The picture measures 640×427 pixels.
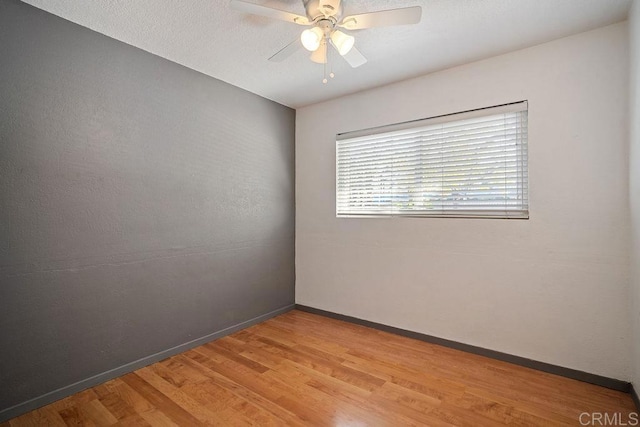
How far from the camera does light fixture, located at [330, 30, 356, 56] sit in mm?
1824

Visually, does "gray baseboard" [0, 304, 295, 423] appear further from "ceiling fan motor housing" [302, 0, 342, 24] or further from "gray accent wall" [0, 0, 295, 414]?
"ceiling fan motor housing" [302, 0, 342, 24]

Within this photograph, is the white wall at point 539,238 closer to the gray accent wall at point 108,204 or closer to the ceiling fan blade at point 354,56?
the ceiling fan blade at point 354,56

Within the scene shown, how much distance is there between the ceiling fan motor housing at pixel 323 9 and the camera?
1671mm

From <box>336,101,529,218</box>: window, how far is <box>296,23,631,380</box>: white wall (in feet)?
0.32

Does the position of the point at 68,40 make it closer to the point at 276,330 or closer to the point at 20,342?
the point at 20,342

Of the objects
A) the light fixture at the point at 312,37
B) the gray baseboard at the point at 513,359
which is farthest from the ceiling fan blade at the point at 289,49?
the gray baseboard at the point at 513,359

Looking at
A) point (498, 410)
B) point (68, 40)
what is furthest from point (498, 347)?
point (68, 40)

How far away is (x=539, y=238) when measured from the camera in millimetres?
2338

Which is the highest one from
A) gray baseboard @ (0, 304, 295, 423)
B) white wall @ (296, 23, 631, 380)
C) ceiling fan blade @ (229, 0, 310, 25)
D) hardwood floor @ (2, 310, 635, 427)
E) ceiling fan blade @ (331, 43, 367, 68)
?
ceiling fan blade @ (229, 0, 310, 25)

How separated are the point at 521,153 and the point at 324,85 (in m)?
1.90

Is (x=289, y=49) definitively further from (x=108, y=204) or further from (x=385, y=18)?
(x=108, y=204)

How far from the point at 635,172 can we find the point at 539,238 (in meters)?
0.70

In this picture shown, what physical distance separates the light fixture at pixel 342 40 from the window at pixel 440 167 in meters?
1.29

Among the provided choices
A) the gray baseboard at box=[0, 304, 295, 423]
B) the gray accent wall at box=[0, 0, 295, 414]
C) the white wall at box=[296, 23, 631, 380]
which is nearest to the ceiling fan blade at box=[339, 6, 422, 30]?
the white wall at box=[296, 23, 631, 380]
